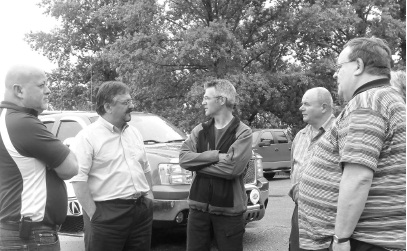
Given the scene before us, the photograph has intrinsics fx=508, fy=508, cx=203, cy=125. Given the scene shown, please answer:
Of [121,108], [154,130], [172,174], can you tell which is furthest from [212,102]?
[154,130]

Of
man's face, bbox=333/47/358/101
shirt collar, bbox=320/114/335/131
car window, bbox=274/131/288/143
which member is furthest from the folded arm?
car window, bbox=274/131/288/143

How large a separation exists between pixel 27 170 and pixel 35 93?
0.50 metres

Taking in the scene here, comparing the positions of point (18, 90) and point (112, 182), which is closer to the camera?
point (18, 90)

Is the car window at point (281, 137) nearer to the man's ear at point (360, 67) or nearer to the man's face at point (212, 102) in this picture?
the man's face at point (212, 102)

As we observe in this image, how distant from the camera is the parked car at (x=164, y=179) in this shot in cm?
587

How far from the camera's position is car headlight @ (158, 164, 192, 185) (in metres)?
5.98

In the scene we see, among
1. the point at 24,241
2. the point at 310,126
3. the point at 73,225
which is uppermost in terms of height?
the point at 310,126

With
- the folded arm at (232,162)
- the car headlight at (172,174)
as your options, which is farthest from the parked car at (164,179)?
the folded arm at (232,162)

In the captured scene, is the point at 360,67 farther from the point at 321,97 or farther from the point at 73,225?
the point at 73,225

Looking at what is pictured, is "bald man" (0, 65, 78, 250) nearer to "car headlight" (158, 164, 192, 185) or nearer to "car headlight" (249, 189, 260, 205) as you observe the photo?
"car headlight" (158, 164, 192, 185)

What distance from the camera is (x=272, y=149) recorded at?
18062mm

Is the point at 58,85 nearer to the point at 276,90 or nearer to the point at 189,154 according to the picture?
the point at 276,90

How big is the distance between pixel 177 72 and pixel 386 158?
917 inches

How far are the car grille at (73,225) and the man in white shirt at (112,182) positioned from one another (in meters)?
2.20
